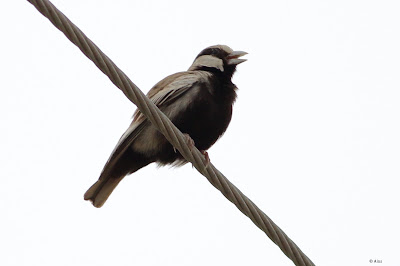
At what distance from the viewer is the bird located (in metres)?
5.51

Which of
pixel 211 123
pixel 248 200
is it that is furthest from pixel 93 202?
pixel 248 200

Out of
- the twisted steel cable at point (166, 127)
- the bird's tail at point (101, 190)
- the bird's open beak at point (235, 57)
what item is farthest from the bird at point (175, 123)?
the twisted steel cable at point (166, 127)

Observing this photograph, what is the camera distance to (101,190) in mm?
6027

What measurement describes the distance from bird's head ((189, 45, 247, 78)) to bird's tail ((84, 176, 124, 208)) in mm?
1187

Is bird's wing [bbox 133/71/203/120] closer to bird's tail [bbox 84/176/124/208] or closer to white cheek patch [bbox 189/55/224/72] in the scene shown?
white cheek patch [bbox 189/55/224/72]

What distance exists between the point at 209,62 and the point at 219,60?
90 millimetres

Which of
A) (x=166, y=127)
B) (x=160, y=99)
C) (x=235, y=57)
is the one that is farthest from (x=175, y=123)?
(x=166, y=127)

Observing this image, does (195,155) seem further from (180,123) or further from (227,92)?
(227,92)

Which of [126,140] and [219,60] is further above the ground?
[219,60]

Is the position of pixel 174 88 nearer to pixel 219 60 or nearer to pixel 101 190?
pixel 219 60

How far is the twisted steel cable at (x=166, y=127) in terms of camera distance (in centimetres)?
365

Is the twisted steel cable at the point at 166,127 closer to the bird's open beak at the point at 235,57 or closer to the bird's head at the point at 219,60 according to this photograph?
the bird's head at the point at 219,60

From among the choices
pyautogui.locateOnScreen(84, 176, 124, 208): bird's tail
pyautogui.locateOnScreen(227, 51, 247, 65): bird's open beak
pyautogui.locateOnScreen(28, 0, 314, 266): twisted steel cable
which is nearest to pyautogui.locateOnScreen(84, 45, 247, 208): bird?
pyautogui.locateOnScreen(84, 176, 124, 208): bird's tail

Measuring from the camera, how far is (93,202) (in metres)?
6.07
